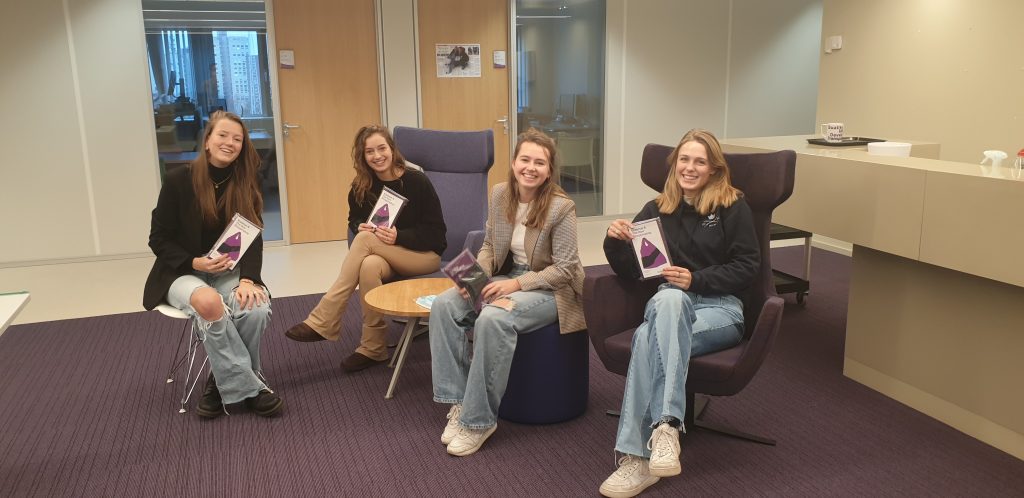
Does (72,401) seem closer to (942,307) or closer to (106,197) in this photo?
(106,197)

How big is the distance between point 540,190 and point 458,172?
116cm

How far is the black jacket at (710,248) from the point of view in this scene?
2756 mm

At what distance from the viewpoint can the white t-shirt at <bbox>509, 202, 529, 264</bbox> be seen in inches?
122

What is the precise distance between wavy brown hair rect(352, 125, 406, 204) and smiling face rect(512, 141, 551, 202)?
0.86 metres

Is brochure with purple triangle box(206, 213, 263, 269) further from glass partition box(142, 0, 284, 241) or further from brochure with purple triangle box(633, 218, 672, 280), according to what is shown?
glass partition box(142, 0, 284, 241)

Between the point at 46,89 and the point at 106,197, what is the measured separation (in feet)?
2.64

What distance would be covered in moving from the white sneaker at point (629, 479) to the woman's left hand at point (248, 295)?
1.50m

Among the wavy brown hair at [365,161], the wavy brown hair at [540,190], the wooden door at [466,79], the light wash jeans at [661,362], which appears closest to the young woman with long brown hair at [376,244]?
the wavy brown hair at [365,161]

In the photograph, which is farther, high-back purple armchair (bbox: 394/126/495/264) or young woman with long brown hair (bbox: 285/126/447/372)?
high-back purple armchair (bbox: 394/126/495/264)

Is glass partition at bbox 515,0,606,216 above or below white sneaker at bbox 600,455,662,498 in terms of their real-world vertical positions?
above

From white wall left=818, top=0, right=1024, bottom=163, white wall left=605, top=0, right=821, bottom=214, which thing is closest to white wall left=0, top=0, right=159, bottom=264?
white wall left=605, top=0, right=821, bottom=214

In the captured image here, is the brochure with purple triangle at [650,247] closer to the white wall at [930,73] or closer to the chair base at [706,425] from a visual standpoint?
the chair base at [706,425]

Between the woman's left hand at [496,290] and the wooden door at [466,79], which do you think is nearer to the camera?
the woman's left hand at [496,290]

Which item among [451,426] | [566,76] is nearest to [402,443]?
[451,426]
